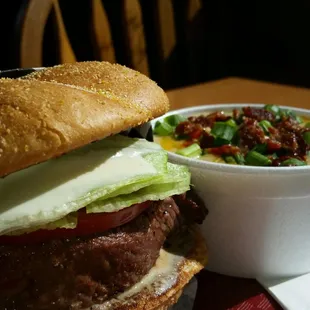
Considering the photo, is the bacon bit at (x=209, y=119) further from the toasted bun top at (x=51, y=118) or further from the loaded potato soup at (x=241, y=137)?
the toasted bun top at (x=51, y=118)

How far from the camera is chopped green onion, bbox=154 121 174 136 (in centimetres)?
148

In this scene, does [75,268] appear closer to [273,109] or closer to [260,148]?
[260,148]

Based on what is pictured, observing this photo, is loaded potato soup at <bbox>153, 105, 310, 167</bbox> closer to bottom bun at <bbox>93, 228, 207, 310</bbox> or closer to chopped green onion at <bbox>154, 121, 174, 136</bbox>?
chopped green onion at <bbox>154, 121, 174, 136</bbox>

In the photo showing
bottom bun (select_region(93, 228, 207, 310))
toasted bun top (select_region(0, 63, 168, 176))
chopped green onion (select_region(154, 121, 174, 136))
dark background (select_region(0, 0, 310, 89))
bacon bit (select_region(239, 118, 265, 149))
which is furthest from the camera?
dark background (select_region(0, 0, 310, 89))

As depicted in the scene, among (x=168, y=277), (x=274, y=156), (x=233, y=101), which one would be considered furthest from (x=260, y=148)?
(x=233, y=101)

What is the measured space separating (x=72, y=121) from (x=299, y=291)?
71 centimetres

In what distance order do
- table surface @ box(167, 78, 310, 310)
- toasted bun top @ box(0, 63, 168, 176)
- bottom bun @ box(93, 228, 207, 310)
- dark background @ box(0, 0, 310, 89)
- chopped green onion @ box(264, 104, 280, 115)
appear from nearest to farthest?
toasted bun top @ box(0, 63, 168, 176), bottom bun @ box(93, 228, 207, 310), table surface @ box(167, 78, 310, 310), chopped green onion @ box(264, 104, 280, 115), dark background @ box(0, 0, 310, 89)

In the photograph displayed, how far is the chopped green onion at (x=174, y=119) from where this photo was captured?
1.53 meters

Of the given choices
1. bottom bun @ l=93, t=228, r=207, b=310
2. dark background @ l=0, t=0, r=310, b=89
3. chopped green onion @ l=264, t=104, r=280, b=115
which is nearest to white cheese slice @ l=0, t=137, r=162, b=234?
bottom bun @ l=93, t=228, r=207, b=310

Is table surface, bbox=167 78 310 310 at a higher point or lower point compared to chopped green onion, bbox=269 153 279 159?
lower

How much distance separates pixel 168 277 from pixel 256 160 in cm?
37

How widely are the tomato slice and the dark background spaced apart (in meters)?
2.39

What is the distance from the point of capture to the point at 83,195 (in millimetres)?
931

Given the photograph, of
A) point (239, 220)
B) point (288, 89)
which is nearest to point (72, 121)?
point (239, 220)
